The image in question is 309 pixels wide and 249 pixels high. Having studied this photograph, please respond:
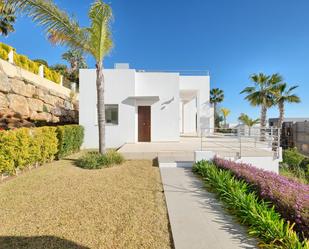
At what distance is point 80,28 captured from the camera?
26.1 ft

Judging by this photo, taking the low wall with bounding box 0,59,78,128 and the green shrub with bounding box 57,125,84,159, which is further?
the low wall with bounding box 0,59,78,128

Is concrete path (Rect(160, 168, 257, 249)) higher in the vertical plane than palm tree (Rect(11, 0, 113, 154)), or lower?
lower

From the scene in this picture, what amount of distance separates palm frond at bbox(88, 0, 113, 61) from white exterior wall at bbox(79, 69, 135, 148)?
458cm

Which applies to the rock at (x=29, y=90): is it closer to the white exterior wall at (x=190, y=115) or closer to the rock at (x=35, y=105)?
the rock at (x=35, y=105)

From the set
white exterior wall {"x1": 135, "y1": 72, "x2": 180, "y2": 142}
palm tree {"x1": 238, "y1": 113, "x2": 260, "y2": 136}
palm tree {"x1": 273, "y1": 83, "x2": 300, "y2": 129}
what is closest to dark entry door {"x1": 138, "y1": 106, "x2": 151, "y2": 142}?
white exterior wall {"x1": 135, "y1": 72, "x2": 180, "y2": 142}

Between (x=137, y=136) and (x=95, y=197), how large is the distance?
9025 mm

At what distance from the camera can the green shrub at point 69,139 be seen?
931 centimetres

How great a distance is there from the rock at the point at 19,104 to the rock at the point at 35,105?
18.5 inches

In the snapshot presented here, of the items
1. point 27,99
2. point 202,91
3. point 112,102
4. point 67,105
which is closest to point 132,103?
point 112,102

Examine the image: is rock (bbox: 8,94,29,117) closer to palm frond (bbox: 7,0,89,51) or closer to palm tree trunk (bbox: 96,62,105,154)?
palm frond (bbox: 7,0,89,51)

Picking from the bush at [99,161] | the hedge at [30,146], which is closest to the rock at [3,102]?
the hedge at [30,146]

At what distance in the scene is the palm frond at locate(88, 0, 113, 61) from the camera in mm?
7477

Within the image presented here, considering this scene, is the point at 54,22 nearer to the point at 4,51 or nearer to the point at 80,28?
the point at 80,28

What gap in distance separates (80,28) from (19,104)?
7.59 meters
